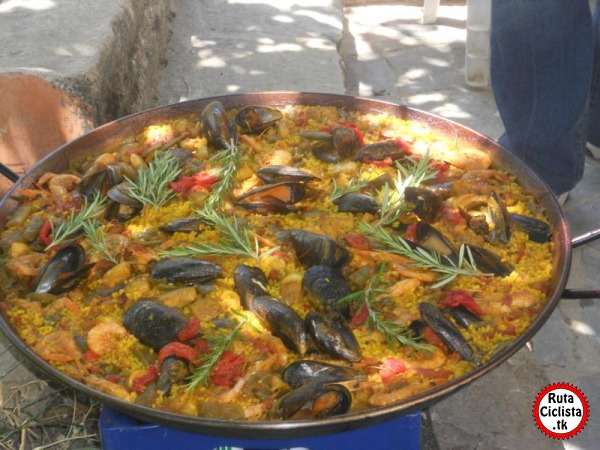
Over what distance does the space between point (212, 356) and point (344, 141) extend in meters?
1.07

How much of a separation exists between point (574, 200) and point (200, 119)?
2607mm

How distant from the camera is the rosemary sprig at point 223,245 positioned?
189 centimetres

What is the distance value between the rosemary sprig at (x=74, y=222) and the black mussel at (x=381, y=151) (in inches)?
35.6

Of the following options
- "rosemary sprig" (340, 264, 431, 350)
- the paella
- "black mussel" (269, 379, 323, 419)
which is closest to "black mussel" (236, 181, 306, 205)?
the paella

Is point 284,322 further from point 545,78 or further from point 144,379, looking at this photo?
point 545,78

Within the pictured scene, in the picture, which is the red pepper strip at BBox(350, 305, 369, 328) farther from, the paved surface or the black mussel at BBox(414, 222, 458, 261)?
the paved surface

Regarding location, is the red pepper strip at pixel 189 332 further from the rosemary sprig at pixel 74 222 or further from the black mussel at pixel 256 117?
the black mussel at pixel 256 117

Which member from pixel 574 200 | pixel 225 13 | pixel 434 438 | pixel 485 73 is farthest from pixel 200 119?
pixel 225 13

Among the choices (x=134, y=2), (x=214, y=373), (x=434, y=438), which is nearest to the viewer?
(x=214, y=373)

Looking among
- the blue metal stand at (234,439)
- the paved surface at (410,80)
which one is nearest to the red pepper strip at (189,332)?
the blue metal stand at (234,439)

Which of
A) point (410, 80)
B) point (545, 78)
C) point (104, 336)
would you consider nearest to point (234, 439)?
point (104, 336)

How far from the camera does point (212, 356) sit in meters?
1.57

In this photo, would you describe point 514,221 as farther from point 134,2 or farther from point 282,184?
point 134,2

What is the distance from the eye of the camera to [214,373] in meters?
1.57
